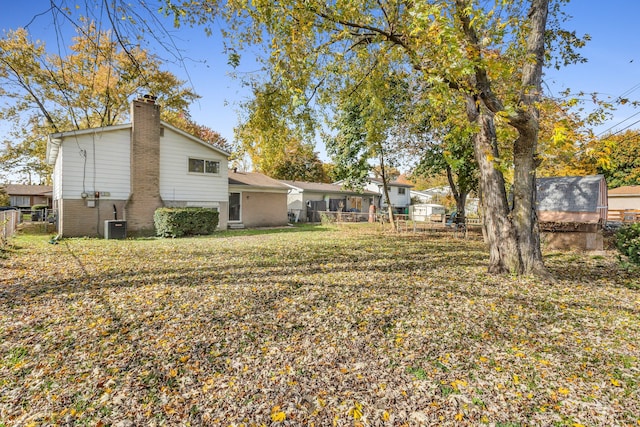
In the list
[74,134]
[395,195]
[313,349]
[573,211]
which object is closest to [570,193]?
[573,211]

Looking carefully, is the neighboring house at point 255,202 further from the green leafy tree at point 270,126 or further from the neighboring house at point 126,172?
the green leafy tree at point 270,126

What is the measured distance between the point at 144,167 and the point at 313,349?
13415 millimetres

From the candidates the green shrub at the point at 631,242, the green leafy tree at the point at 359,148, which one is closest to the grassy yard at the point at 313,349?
the green shrub at the point at 631,242

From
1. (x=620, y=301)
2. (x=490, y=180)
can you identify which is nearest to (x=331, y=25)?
(x=490, y=180)

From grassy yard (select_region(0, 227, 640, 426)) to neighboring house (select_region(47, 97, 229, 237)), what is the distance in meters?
7.25

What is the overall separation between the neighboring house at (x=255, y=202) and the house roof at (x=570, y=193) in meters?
14.4

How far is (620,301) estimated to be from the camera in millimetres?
5695

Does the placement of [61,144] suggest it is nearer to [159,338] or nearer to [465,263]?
[159,338]

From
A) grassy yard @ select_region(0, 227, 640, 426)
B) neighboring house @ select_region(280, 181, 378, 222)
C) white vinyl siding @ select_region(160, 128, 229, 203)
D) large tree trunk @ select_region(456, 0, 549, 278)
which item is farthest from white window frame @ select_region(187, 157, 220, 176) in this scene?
large tree trunk @ select_region(456, 0, 549, 278)

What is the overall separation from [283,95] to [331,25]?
219cm

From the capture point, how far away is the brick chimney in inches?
545

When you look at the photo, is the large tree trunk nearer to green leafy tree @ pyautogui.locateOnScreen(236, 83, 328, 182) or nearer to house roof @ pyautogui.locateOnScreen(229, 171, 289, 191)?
green leafy tree @ pyautogui.locateOnScreen(236, 83, 328, 182)

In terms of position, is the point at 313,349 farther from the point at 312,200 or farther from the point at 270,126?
the point at 312,200

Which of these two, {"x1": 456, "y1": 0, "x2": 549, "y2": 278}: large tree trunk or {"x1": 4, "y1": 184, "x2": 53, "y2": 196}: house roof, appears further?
{"x1": 4, "y1": 184, "x2": 53, "y2": 196}: house roof
